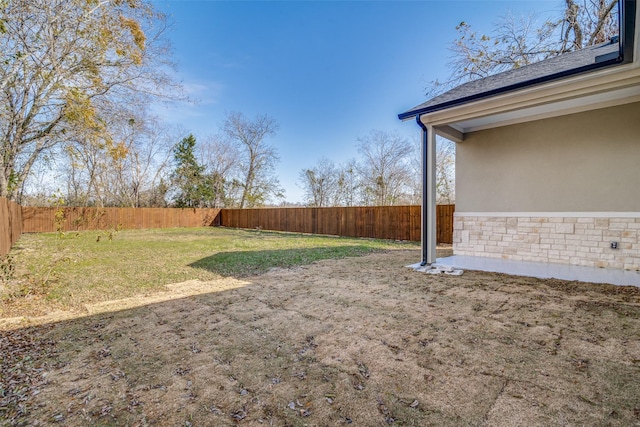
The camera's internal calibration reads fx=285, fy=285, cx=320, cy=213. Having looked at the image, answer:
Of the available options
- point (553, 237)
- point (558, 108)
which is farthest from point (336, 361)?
point (558, 108)

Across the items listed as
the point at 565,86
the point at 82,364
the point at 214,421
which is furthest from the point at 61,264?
the point at 565,86

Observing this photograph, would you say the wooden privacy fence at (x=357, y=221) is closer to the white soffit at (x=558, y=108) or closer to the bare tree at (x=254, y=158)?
the white soffit at (x=558, y=108)

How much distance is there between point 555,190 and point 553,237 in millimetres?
857

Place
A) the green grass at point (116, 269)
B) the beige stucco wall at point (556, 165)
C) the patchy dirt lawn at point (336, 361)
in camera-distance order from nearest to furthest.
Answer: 1. the patchy dirt lawn at point (336, 361)
2. the green grass at point (116, 269)
3. the beige stucco wall at point (556, 165)

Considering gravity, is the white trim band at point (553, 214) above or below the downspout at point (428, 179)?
below

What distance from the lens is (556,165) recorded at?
518 cm

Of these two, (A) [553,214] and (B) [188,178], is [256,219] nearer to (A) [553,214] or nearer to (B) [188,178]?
(B) [188,178]

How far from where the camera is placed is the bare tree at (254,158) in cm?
2314

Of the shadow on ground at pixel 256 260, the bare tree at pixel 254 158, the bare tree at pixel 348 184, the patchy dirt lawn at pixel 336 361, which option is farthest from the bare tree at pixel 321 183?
the patchy dirt lawn at pixel 336 361

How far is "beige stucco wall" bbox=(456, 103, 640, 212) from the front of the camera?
4.59m

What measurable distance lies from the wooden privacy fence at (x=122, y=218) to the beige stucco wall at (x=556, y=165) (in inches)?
490

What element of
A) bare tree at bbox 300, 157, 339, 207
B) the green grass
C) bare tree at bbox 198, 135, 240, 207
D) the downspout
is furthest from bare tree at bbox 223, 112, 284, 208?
the downspout

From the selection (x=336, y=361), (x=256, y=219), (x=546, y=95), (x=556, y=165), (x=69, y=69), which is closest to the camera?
(x=336, y=361)

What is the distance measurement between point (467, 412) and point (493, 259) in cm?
499
